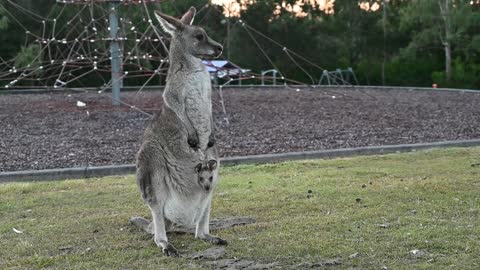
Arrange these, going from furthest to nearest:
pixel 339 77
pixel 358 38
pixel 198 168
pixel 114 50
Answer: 1. pixel 358 38
2. pixel 339 77
3. pixel 114 50
4. pixel 198 168

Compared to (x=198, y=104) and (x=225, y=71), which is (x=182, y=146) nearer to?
(x=198, y=104)

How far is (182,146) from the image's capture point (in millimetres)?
4398

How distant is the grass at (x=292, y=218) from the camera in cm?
408

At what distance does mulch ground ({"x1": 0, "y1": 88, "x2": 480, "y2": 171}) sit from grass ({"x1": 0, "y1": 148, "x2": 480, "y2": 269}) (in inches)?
68.7

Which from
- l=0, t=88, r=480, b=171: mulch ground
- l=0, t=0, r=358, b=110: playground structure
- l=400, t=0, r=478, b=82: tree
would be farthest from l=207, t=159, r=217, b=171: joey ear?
l=400, t=0, r=478, b=82: tree

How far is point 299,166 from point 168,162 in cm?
334

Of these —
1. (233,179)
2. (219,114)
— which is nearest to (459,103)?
(219,114)

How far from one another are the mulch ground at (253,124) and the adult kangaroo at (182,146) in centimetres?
377

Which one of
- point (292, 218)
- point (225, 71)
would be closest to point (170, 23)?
point (292, 218)

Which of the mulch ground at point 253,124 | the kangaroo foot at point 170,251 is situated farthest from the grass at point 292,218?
the mulch ground at point 253,124

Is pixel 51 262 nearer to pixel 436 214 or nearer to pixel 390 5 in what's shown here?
pixel 436 214

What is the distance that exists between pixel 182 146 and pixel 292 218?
114 cm

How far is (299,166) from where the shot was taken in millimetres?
7520

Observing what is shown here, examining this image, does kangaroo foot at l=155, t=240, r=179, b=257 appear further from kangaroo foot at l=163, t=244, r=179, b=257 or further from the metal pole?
the metal pole
